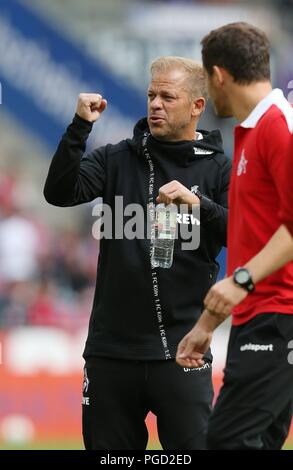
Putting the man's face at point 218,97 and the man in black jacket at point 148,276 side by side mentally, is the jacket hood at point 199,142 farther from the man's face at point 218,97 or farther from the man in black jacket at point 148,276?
the man's face at point 218,97

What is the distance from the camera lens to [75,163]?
17.5 feet

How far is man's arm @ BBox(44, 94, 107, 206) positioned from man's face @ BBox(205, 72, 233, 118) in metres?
0.93

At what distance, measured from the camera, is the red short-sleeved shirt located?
4.32m

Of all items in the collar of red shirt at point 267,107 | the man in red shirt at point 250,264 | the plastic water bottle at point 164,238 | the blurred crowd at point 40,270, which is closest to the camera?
the man in red shirt at point 250,264

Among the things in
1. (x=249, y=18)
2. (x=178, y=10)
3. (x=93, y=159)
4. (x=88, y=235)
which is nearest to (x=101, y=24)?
(x=178, y=10)

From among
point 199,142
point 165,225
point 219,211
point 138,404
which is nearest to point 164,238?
point 165,225

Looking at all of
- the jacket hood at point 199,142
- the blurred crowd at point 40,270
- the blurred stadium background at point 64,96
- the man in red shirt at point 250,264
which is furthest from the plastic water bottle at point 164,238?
the blurred crowd at point 40,270

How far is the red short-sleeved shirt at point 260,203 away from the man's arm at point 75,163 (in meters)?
1.08

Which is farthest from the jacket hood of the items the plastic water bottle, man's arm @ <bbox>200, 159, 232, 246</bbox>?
the plastic water bottle

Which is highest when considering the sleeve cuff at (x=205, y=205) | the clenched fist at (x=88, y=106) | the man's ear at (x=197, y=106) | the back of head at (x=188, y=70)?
the back of head at (x=188, y=70)

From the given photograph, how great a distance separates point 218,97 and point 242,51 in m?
0.25

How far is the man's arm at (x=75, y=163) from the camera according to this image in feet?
17.4

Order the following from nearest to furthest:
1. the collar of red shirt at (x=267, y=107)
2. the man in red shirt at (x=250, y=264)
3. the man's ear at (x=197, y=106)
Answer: the man in red shirt at (x=250, y=264) < the collar of red shirt at (x=267, y=107) < the man's ear at (x=197, y=106)

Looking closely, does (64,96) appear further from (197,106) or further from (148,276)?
(148,276)
